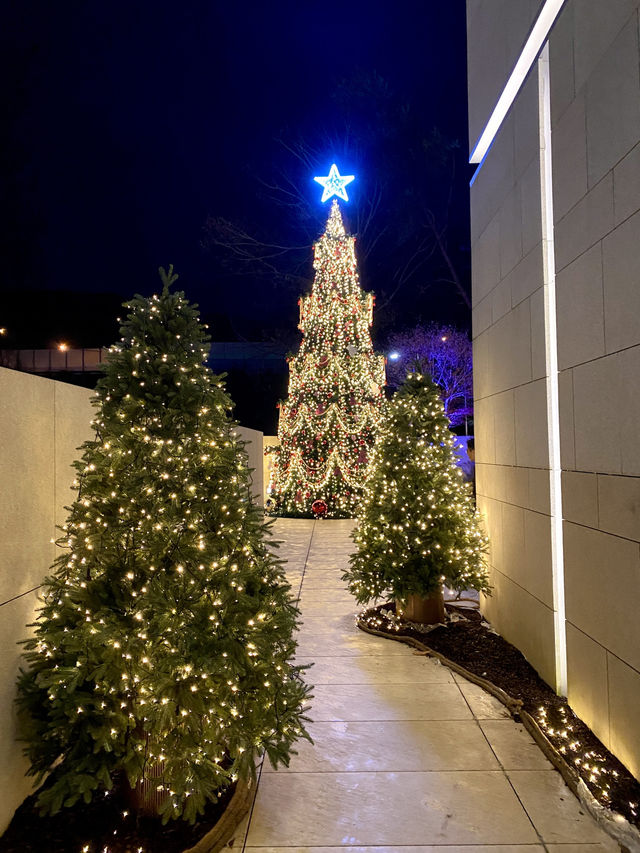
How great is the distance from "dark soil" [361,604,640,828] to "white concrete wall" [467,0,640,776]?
98 millimetres

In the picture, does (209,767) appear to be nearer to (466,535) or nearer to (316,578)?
(466,535)

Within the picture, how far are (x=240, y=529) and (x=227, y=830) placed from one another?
4.69ft

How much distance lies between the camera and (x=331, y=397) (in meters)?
14.7

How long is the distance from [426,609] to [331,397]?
9.18 metres

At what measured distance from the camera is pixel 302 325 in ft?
49.8

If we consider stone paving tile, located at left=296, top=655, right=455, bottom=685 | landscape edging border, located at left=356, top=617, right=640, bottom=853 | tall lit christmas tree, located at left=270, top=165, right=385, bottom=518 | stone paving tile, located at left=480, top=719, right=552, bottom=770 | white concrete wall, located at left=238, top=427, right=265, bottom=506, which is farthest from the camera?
tall lit christmas tree, located at left=270, top=165, right=385, bottom=518

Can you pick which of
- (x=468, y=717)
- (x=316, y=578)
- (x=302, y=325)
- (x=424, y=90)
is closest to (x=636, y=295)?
(x=468, y=717)

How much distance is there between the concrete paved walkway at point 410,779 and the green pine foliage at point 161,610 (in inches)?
17.3

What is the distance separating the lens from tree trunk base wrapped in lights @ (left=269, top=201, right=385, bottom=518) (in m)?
14.6

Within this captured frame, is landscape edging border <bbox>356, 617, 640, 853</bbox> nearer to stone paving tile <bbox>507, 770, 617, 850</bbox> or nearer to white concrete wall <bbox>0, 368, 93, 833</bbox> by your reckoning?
stone paving tile <bbox>507, 770, 617, 850</bbox>

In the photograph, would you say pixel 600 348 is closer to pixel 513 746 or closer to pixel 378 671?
pixel 513 746

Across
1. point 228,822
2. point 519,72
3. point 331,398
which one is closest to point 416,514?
point 228,822

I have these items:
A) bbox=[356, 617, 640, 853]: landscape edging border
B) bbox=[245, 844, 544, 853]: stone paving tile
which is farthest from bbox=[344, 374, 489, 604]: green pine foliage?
bbox=[245, 844, 544, 853]: stone paving tile

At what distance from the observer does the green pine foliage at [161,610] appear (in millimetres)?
2596
